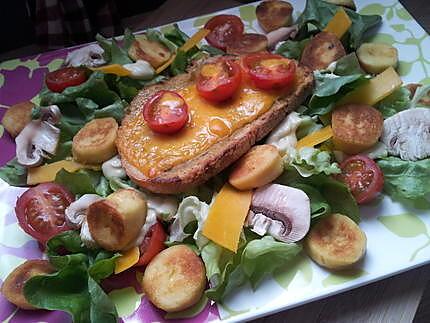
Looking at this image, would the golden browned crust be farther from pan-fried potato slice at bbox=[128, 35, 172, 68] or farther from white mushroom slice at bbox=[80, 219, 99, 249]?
pan-fried potato slice at bbox=[128, 35, 172, 68]

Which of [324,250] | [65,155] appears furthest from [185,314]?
[65,155]

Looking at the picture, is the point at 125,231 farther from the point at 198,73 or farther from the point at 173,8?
the point at 173,8

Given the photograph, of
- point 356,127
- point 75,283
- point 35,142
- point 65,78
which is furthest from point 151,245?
point 65,78

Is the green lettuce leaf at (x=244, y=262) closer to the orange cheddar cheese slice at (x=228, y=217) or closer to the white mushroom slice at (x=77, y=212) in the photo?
the orange cheddar cheese slice at (x=228, y=217)

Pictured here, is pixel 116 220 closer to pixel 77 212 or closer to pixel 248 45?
pixel 77 212

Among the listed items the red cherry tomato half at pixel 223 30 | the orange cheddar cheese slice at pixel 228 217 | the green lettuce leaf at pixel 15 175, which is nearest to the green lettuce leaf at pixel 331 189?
the orange cheddar cheese slice at pixel 228 217
